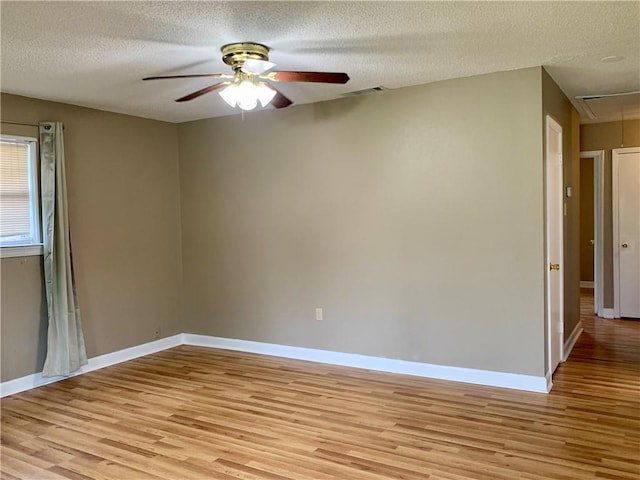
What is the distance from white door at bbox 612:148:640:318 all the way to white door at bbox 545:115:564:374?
2.45m

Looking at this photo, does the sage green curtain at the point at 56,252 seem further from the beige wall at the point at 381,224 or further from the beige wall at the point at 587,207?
the beige wall at the point at 587,207

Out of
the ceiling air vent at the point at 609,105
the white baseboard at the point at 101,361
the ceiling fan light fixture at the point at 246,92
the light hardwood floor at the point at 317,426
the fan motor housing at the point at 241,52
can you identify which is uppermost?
the ceiling air vent at the point at 609,105

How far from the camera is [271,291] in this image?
517 cm

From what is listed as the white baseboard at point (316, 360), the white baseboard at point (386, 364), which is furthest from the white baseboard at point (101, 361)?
the white baseboard at point (386, 364)

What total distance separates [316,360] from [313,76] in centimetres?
293

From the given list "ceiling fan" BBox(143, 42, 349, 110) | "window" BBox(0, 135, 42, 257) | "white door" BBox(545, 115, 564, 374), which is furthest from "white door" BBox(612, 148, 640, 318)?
"window" BBox(0, 135, 42, 257)

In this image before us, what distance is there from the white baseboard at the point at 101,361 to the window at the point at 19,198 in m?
1.08

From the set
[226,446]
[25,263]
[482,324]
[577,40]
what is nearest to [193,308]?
[25,263]

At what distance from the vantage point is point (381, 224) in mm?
4496

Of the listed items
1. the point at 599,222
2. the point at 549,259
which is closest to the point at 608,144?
the point at 599,222

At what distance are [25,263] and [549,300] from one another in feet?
14.3

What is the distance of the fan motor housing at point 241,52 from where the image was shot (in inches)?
119

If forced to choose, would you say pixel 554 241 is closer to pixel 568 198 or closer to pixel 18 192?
pixel 568 198

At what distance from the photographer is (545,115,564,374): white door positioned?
158 inches
